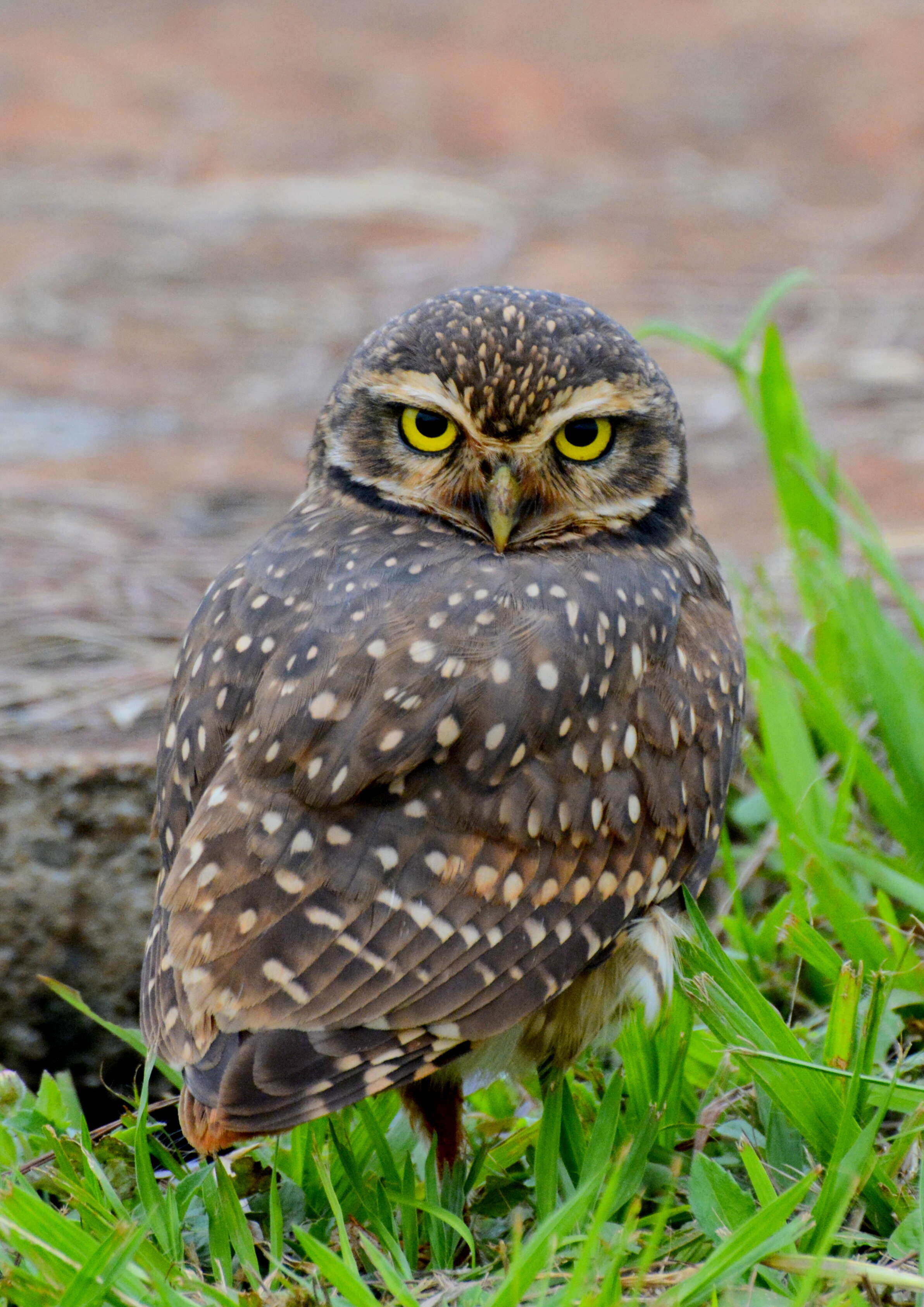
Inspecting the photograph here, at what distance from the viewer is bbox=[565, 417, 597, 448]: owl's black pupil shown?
272 centimetres

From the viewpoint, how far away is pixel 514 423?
8.71 feet

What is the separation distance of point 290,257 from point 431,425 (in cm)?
733

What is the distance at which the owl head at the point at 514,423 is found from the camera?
265 centimetres

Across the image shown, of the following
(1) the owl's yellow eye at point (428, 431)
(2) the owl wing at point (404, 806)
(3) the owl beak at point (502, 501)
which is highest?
(1) the owl's yellow eye at point (428, 431)

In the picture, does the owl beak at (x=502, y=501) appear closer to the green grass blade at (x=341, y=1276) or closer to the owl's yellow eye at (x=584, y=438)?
the owl's yellow eye at (x=584, y=438)

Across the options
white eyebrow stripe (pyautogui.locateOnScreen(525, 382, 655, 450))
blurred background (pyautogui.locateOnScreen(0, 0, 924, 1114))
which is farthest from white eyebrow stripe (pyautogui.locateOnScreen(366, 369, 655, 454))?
blurred background (pyautogui.locateOnScreen(0, 0, 924, 1114))

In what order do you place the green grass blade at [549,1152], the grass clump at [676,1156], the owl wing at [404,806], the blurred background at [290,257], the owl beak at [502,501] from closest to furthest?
the grass clump at [676,1156] → the owl wing at [404,806] → the green grass blade at [549,1152] → the owl beak at [502,501] → the blurred background at [290,257]

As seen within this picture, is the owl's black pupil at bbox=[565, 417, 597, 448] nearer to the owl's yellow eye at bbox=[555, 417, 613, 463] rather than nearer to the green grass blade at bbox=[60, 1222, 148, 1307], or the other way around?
the owl's yellow eye at bbox=[555, 417, 613, 463]

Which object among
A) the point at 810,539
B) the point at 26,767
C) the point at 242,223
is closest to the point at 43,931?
the point at 26,767

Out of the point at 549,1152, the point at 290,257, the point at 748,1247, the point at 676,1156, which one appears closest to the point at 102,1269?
the point at 549,1152

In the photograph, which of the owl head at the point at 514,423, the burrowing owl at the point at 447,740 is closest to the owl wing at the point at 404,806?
the burrowing owl at the point at 447,740

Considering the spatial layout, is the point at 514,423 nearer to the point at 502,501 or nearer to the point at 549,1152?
the point at 502,501

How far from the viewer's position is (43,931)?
351cm

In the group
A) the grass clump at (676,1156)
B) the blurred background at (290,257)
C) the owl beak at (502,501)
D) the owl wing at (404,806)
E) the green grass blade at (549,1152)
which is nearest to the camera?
the grass clump at (676,1156)
